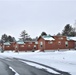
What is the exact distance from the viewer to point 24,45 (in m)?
110

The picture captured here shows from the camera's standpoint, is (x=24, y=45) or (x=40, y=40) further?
(x=24, y=45)

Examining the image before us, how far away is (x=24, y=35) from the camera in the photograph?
197125mm

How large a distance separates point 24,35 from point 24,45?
87.4 m

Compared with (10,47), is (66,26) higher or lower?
higher

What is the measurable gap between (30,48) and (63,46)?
25.6 m

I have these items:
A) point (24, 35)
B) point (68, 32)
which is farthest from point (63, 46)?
point (24, 35)

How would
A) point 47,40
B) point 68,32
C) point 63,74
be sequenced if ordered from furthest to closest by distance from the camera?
point 68,32, point 47,40, point 63,74

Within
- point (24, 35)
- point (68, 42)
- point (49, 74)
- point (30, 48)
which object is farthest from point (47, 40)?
point (24, 35)

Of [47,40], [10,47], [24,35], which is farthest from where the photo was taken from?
[24,35]

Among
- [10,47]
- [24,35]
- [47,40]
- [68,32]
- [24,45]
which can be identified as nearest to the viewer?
[47,40]

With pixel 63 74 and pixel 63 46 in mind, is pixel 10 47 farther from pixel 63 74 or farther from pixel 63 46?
pixel 63 74

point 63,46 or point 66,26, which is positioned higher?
point 66,26

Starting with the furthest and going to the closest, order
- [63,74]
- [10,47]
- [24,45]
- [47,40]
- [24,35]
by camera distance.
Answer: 1. [24,35]
2. [10,47]
3. [24,45]
4. [47,40]
5. [63,74]

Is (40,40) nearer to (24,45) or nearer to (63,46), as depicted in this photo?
(63,46)
